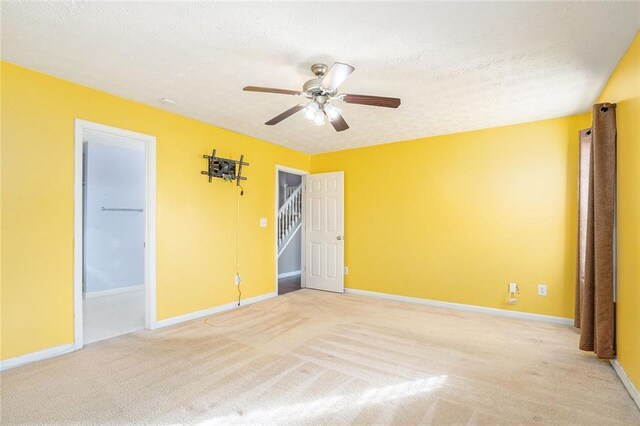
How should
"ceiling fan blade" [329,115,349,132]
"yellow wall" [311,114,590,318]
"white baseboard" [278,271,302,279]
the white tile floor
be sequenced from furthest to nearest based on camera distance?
"white baseboard" [278,271,302,279], "yellow wall" [311,114,590,318], the white tile floor, "ceiling fan blade" [329,115,349,132]

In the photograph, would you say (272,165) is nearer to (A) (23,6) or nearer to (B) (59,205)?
(B) (59,205)

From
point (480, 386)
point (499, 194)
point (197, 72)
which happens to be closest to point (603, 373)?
point (480, 386)

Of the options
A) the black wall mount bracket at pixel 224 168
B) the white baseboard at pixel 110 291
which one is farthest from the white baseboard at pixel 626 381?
the white baseboard at pixel 110 291

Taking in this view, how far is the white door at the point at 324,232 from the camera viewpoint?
17.7 ft

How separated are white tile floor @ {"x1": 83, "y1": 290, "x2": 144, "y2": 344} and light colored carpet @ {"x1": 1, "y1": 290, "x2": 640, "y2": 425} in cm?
25

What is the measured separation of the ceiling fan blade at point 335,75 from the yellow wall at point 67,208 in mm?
2280

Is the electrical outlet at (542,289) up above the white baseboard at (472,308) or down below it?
above

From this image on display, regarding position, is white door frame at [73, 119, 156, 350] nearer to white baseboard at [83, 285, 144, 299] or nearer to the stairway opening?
white baseboard at [83, 285, 144, 299]

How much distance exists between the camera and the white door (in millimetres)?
5383

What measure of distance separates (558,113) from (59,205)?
17.1 feet

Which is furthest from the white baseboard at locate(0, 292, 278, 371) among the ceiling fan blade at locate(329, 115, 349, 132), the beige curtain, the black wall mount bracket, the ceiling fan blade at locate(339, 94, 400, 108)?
the beige curtain

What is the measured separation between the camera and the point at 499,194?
410cm

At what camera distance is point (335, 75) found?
82.8 inches

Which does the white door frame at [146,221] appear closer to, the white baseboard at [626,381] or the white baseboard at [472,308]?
the white baseboard at [472,308]
